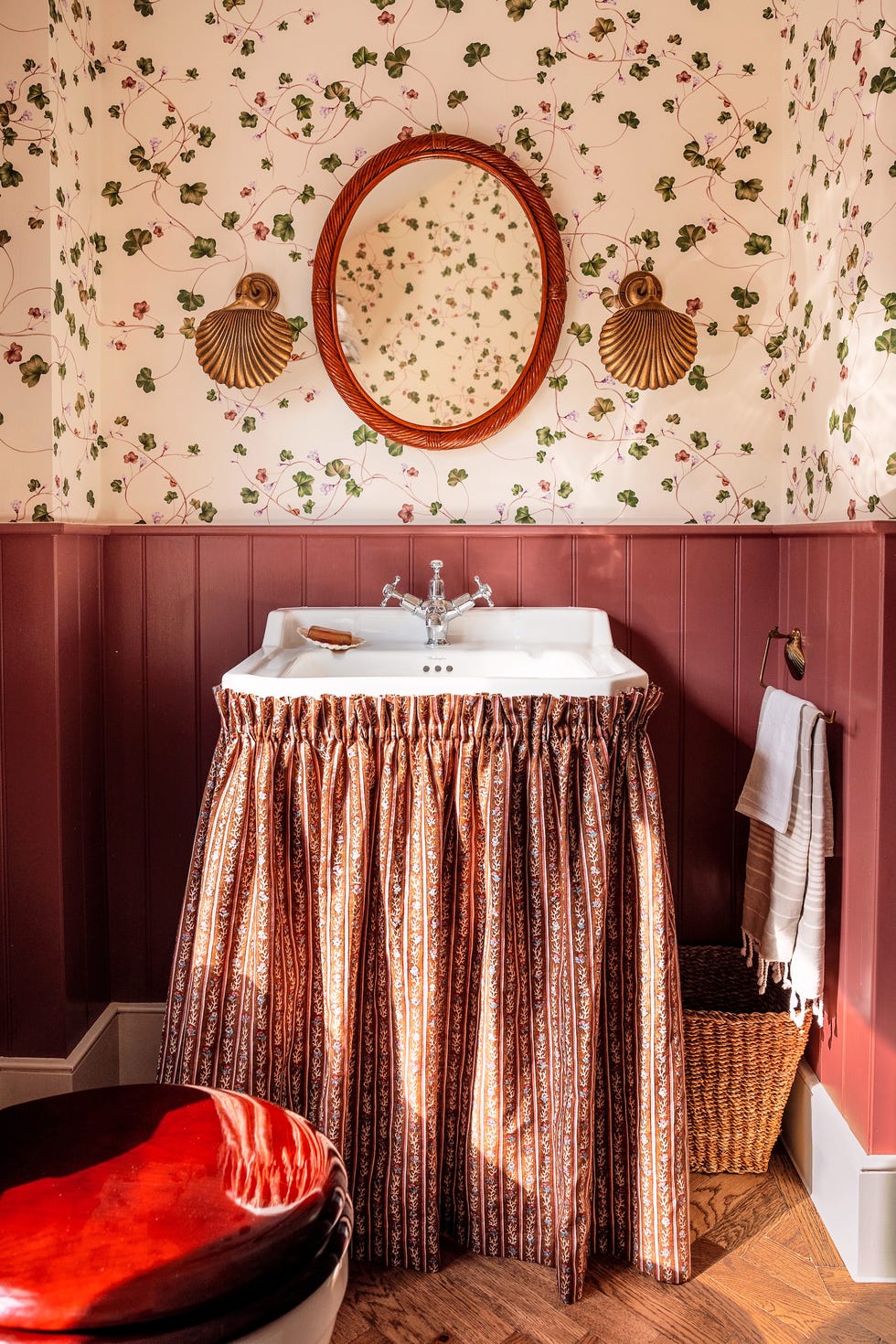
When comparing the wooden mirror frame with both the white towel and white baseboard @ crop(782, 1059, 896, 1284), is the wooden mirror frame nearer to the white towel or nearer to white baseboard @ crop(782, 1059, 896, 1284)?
the white towel

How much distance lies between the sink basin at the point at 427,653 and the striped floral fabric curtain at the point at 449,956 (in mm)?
31

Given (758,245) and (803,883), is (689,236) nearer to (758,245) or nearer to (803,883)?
(758,245)

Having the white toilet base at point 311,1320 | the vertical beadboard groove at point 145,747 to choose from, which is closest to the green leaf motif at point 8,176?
the vertical beadboard groove at point 145,747

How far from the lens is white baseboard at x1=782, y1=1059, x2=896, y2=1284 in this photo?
5.26 feet

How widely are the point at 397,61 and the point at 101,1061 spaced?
215cm

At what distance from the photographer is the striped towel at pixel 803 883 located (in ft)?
5.61

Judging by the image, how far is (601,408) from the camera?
212 centimetres

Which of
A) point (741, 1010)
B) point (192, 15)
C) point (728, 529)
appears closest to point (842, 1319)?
point (741, 1010)

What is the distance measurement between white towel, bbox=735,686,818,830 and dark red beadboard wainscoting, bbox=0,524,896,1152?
0.64 ft

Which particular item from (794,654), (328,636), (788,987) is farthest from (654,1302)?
(328,636)

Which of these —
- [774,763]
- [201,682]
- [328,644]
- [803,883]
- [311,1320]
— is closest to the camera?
[311,1320]

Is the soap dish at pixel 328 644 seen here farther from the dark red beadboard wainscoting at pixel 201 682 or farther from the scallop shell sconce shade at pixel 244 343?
the scallop shell sconce shade at pixel 244 343

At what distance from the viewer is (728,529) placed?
2.10 m

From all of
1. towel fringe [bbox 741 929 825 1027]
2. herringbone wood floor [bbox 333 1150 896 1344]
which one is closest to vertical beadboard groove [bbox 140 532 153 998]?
herringbone wood floor [bbox 333 1150 896 1344]
